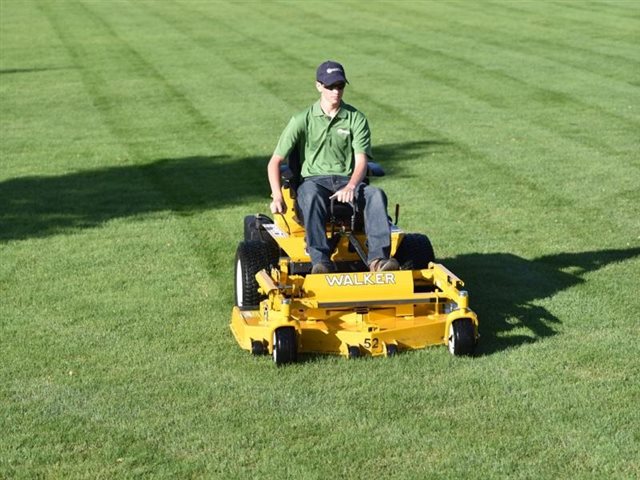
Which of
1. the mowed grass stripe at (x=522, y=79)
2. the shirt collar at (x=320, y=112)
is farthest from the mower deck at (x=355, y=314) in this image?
the mowed grass stripe at (x=522, y=79)

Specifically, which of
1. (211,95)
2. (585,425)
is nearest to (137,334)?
(585,425)

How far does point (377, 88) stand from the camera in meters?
21.7

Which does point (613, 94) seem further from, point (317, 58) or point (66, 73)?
point (66, 73)

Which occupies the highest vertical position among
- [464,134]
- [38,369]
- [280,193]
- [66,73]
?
[280,193]

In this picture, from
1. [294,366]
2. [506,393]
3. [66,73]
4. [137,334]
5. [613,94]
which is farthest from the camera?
[66,73]

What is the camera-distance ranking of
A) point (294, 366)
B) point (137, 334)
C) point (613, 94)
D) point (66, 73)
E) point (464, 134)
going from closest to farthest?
1. point (294, 366)
2. point (137, 334)
3. point (464, 134)
4. point (613, 94)
5. point (66, 73)

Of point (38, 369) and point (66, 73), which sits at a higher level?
point (38, 369)

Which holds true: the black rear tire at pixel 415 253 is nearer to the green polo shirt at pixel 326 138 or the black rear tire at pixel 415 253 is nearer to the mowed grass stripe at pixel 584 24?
the green polo shirt at pixel 326 138

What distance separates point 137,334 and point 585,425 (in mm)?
3155

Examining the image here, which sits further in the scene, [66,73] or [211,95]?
[66,73]

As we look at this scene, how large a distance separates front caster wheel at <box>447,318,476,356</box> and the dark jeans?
927mm

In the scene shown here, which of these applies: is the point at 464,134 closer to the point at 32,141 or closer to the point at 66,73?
the point at 32,141

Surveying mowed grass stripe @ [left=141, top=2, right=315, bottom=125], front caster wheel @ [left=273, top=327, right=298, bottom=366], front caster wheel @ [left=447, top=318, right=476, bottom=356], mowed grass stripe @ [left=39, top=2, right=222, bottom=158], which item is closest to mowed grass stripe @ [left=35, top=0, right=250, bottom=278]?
mowed grass stripe @ [left=39, top=2, right=222, bottom=158]

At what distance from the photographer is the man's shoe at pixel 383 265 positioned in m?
8.59
